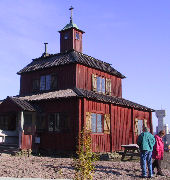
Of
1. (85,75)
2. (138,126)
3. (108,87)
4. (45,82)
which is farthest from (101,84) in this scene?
(138,126)

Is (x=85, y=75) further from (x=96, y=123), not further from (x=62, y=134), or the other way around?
(x=62, y=134)

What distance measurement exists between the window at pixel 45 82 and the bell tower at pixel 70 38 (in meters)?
3.27

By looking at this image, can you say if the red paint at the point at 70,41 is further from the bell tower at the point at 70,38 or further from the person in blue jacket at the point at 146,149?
the person in blue jacket at the point at 146,149

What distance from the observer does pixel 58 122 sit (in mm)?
17047

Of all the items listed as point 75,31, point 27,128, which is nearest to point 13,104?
point 27,128

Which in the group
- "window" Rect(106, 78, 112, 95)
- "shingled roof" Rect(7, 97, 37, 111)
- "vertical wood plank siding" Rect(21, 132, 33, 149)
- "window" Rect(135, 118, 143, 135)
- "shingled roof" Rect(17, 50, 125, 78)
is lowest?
"vertical wood plank siding" Rect(21, 132, 33, 149)

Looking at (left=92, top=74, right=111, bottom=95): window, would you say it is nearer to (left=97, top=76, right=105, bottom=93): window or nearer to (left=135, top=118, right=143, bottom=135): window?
(left=97, top=76, right=105, bottom=93): window

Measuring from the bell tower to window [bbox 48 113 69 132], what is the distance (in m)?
7.41

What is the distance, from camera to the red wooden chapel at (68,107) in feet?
54.2

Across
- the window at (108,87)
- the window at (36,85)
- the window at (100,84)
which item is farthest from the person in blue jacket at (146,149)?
the window at (36,85)

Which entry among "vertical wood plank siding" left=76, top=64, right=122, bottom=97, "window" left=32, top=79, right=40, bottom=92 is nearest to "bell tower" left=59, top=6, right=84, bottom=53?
"vertical wood plank siding" left=76, top=64, right=122, bottom=97

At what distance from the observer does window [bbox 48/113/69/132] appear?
16633 millimetres

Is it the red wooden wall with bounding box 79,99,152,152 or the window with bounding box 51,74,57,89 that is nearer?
the red wooden wall with bounding box 79,99,152,152

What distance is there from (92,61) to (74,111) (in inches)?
256
